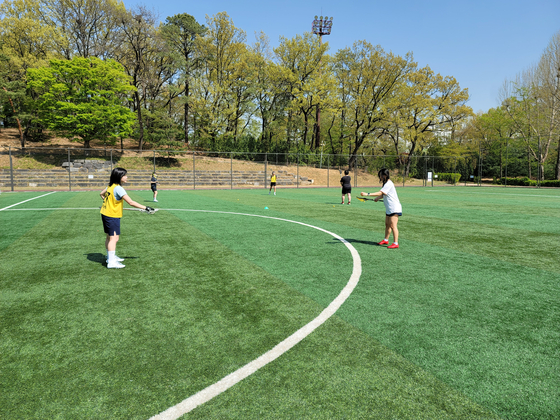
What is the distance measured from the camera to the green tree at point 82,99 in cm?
3800

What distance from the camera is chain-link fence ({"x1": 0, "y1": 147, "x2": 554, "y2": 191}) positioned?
32000mm

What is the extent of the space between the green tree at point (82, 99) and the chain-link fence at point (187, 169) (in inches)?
120

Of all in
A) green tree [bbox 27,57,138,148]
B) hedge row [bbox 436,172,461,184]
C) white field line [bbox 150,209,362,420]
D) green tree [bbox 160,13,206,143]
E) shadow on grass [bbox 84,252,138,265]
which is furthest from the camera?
hedge row [bbox 436,172,461,184]

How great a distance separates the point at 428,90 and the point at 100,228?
52313 mm

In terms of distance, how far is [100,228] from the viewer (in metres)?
9.90

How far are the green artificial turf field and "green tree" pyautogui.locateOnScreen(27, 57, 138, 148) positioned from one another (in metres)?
36.5

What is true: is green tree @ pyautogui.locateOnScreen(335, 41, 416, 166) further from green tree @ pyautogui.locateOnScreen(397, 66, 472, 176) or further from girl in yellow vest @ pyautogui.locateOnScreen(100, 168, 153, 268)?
girl in yellow vest @ pyautogui.locateOnScreen(100, 168, 153, 268)

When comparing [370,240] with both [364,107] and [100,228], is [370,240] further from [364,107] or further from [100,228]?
[364,107]

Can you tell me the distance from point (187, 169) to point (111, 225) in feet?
118

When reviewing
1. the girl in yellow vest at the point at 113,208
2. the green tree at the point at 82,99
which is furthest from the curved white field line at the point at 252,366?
the green tree at the point at 82,99

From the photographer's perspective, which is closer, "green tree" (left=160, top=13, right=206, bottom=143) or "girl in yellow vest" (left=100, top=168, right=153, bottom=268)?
"girl in yellow vest" (left=100, top=168, right=153, bottom=268)

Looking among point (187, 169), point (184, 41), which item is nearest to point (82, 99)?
point (187, 169)

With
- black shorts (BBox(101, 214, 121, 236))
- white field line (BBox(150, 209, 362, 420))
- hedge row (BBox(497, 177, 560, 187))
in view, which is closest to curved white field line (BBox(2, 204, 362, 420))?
white field line (BBox(150, 209, 362, 420))

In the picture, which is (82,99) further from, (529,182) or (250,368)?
(529,182)
